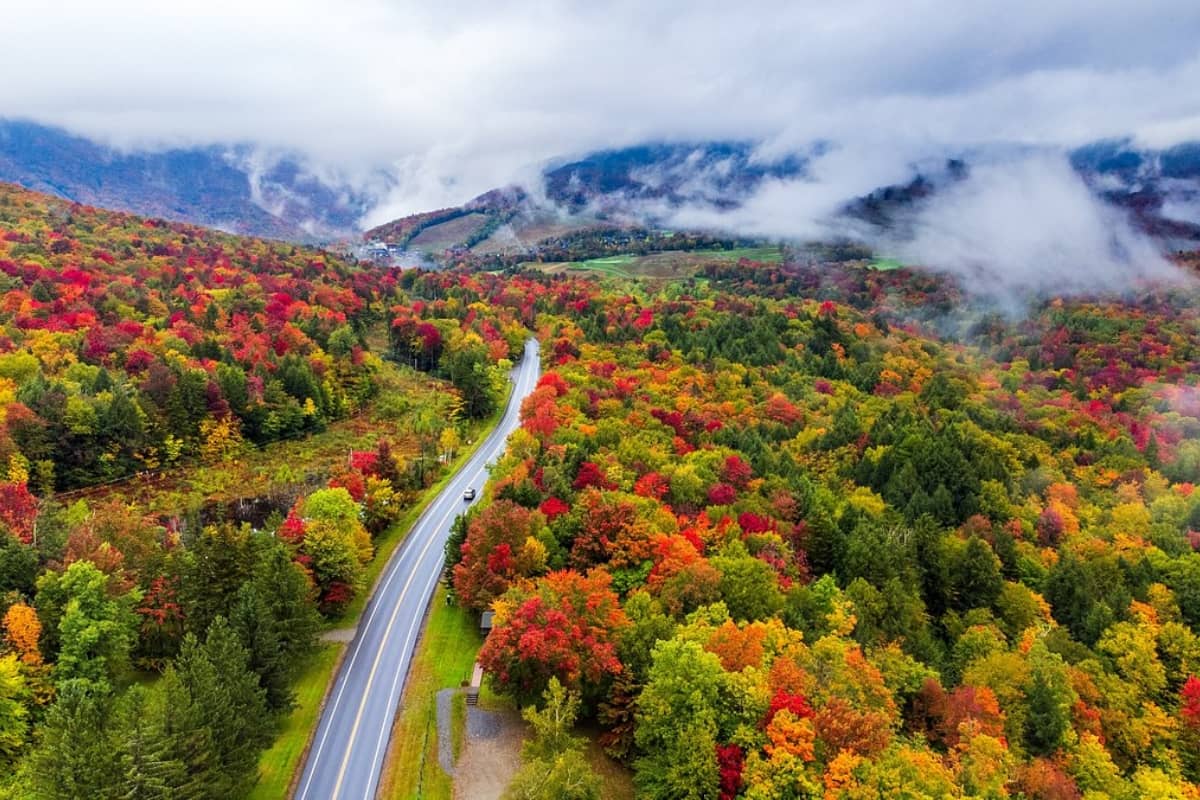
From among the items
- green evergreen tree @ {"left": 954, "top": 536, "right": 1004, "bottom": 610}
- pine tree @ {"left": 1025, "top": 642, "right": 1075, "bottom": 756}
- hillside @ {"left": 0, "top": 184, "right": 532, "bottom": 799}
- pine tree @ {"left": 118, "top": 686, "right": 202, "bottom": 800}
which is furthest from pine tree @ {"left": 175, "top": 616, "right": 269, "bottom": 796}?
green evergreen tree @ {"left": 954, "top": 536, "right": 1004, "bottom": 610}

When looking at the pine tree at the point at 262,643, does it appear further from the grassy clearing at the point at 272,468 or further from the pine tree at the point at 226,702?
the grassy clearing at the point at 272,468

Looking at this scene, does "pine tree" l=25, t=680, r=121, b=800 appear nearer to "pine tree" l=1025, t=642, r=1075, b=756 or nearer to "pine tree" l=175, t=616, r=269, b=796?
"pine tree" l=175, t=616, r=269, b=796

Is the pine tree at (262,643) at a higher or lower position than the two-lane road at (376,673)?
higher

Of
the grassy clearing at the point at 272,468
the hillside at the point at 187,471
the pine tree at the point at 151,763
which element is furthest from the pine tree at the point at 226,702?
the grassy clearing at the point at 272,468

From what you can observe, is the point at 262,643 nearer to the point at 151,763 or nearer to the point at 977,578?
the point at 151,763

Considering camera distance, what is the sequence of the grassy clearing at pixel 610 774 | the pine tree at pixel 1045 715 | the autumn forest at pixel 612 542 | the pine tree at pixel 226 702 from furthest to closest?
the pine tree at pixel 1045 715 < the grassy clearing at pixel 610 774 < the autumn forest at pixel 612 542 < the pine tree at pixel 226 702

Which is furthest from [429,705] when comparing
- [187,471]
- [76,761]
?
[187,471]
